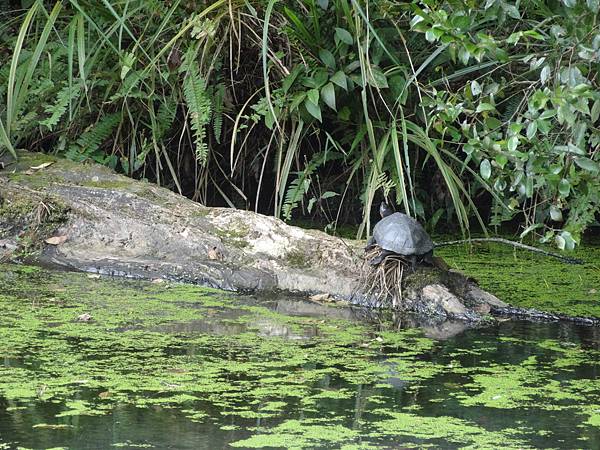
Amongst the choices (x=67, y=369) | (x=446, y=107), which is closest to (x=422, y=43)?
(x=446, y=107)

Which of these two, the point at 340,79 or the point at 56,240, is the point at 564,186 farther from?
the point at 56,240

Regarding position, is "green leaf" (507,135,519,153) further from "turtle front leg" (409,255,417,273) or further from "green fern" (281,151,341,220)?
"green fern" (281,151,341,220)

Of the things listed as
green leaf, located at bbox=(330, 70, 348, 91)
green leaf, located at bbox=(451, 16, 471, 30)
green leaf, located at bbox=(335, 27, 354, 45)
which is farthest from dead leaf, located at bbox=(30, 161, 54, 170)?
green leaf, located at bbox=(451, 16, 471, 30)

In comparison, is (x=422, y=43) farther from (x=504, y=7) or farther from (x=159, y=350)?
(x=159, y=350)

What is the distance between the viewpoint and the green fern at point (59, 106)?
5.24 m

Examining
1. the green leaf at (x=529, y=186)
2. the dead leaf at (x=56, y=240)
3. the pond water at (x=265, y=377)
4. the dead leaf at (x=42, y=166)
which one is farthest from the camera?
the dead leaf at (x=42, y=166)

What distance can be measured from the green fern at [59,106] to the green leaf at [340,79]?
137 cm

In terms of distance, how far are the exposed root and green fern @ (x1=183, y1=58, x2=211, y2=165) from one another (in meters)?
1.40

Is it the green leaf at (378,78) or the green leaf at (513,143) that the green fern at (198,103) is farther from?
the green leaf at (513,143)

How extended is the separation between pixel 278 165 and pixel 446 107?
2.01m

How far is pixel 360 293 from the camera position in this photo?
424 cm

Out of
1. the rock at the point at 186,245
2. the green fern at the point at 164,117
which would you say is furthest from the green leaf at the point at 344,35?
the rock at the point at 186,245

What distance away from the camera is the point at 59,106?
208 inches

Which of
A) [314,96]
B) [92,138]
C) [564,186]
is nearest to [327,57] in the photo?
[314,96]
